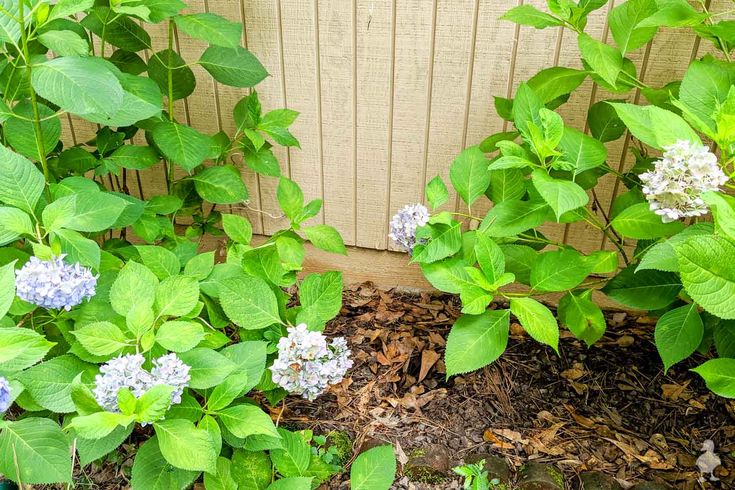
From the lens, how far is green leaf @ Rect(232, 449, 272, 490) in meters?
1.37

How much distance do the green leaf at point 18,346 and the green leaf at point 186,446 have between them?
0.26m

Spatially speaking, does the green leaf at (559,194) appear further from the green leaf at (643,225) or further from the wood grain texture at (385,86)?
the wood grain texture at (385,86)

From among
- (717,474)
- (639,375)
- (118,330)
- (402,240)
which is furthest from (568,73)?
(118,330)

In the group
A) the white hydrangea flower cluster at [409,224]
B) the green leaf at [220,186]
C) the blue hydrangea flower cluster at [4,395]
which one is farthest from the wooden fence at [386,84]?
the blue hydrangea flower cluster at [4,395]

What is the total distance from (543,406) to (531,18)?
42.2 inches

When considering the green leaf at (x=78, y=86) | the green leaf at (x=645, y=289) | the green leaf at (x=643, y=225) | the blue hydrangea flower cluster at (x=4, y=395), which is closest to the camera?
the blue hydrangea flower cluster at (x=4, y=395)

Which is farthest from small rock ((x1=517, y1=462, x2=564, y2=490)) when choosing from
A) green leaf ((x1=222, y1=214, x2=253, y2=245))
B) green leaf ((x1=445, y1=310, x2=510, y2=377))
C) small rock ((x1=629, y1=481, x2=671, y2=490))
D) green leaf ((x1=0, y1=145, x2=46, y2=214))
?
green leaf ((x1=0, y1=145, x2=46, y2=214))

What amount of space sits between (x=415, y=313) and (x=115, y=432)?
111 cm

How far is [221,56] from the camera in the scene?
1.68 m

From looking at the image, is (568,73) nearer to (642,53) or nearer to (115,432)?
(642,53)

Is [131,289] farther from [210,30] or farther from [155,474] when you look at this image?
[210,30]

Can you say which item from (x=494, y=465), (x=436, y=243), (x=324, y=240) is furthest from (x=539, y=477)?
(x=324, y=240)

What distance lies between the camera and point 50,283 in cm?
112

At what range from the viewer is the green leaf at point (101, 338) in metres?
1.18
